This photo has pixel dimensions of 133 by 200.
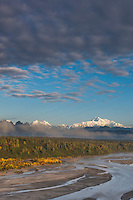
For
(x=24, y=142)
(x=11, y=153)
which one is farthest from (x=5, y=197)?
(x=24, y=142)

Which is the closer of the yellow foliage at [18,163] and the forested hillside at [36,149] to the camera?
the yellow foliage at [18,163]

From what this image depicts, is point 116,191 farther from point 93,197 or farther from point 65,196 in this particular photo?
point 65,196

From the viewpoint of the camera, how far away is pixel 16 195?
3531 centimetres

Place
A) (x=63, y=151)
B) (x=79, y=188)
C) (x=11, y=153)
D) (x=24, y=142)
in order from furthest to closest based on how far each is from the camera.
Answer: (x=63, y=151) < (x=24, y=142) < (x=11, y=153) < (x=79, y=188)

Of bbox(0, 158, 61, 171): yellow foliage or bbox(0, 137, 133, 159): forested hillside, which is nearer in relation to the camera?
bbox(0, 158, 61, 171): yellow foliage

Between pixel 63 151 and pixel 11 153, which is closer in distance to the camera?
pixel 11 153

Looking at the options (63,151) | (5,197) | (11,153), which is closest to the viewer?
(5,197)

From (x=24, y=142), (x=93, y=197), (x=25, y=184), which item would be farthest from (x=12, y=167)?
(x=24, y=142)

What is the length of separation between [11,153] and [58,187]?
89.8m

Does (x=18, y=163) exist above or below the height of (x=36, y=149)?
below

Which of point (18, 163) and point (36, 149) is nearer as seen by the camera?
point (18, 163)

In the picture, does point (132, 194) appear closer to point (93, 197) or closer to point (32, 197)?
point (93, 197)

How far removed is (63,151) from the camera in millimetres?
157250

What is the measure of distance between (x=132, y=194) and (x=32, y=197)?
19298mm
